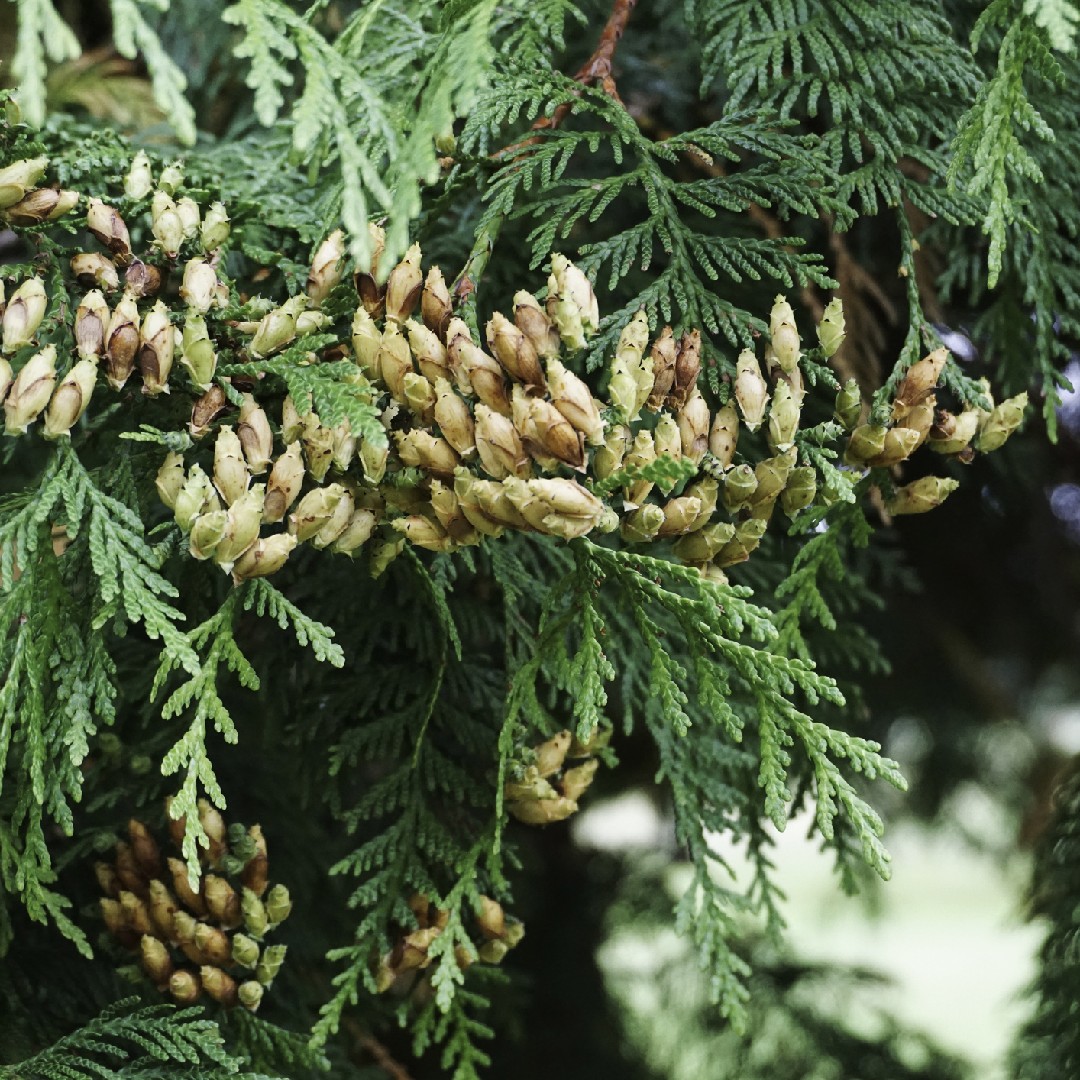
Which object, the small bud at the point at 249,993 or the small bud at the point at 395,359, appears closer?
the small bud at the point at 395,359

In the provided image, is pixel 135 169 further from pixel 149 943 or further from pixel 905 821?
pixel 905 821

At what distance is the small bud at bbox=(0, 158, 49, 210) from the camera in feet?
2.60

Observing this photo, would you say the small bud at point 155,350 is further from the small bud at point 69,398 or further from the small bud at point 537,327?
the small bud at point 537,327

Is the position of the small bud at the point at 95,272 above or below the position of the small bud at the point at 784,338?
below

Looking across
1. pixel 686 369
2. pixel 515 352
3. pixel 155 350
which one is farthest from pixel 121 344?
pixel 686 369

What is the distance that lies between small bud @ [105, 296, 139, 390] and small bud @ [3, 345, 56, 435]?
0.12 ft

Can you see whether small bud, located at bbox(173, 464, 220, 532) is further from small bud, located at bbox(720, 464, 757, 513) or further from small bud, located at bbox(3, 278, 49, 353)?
small bud, located at bbox(720, 464, 757, 513)

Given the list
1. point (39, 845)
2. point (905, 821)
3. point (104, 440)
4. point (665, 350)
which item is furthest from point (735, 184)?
point (905, 821)

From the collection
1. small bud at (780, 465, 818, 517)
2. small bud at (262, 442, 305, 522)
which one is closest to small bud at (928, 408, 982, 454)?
small bud at (780, 465, 818, 517)

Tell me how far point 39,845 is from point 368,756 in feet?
0.89

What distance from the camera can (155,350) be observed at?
2.46 ft

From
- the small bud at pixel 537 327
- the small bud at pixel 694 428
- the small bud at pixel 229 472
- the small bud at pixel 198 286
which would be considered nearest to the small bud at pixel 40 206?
the small bud at pixel 198 286

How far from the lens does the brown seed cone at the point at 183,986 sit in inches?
34.0

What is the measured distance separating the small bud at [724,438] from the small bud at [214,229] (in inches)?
14.7
